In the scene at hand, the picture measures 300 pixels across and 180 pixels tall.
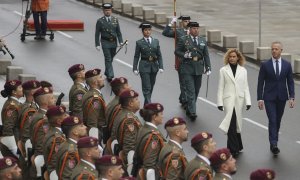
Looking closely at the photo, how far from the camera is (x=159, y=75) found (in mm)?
28797

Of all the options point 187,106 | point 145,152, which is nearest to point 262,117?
point 187,106

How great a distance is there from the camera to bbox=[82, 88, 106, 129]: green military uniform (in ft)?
64.7

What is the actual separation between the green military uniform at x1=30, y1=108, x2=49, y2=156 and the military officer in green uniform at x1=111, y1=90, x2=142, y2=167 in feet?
3.64

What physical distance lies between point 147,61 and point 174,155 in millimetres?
8936

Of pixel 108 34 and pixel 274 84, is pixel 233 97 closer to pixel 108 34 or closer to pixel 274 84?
pixel 274 84

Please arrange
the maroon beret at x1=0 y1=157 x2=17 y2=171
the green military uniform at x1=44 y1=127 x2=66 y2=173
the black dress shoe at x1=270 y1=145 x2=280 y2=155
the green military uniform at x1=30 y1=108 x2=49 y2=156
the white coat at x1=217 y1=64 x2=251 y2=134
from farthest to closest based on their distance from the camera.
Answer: the white coat at x1=217 y1=64 x2=251 y2=134, the black dress shoe at x1=270 y1=145 x2=280 y2=155, the green military uniform at x1=30 y1=108 x2=49 y2=156, the green military uniform at x1=44 y1=127 x2=66 y2=173, the maroon beret at x1=0 y1=157 x2=17 y2=171

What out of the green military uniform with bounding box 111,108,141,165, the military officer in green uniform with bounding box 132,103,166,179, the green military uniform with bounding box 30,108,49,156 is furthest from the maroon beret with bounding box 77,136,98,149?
the green military uniform with bounding box 111,108,141,165

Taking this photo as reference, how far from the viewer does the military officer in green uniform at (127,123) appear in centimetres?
1798

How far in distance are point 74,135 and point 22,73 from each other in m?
11.1

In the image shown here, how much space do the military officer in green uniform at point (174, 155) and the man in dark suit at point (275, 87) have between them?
19.4 feet

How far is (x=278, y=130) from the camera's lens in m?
21.9

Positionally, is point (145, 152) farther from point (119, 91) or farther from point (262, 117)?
point (262, 117)

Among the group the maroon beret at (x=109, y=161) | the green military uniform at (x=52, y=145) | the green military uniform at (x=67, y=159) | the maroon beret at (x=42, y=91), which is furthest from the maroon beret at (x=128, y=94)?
the maroon beret at (x=109, y=161)

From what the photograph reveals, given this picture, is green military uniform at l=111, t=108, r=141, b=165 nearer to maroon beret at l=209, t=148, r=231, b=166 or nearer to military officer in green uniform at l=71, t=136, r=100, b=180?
military officer in green uniform at l=71, t=136, r=100, b=180
